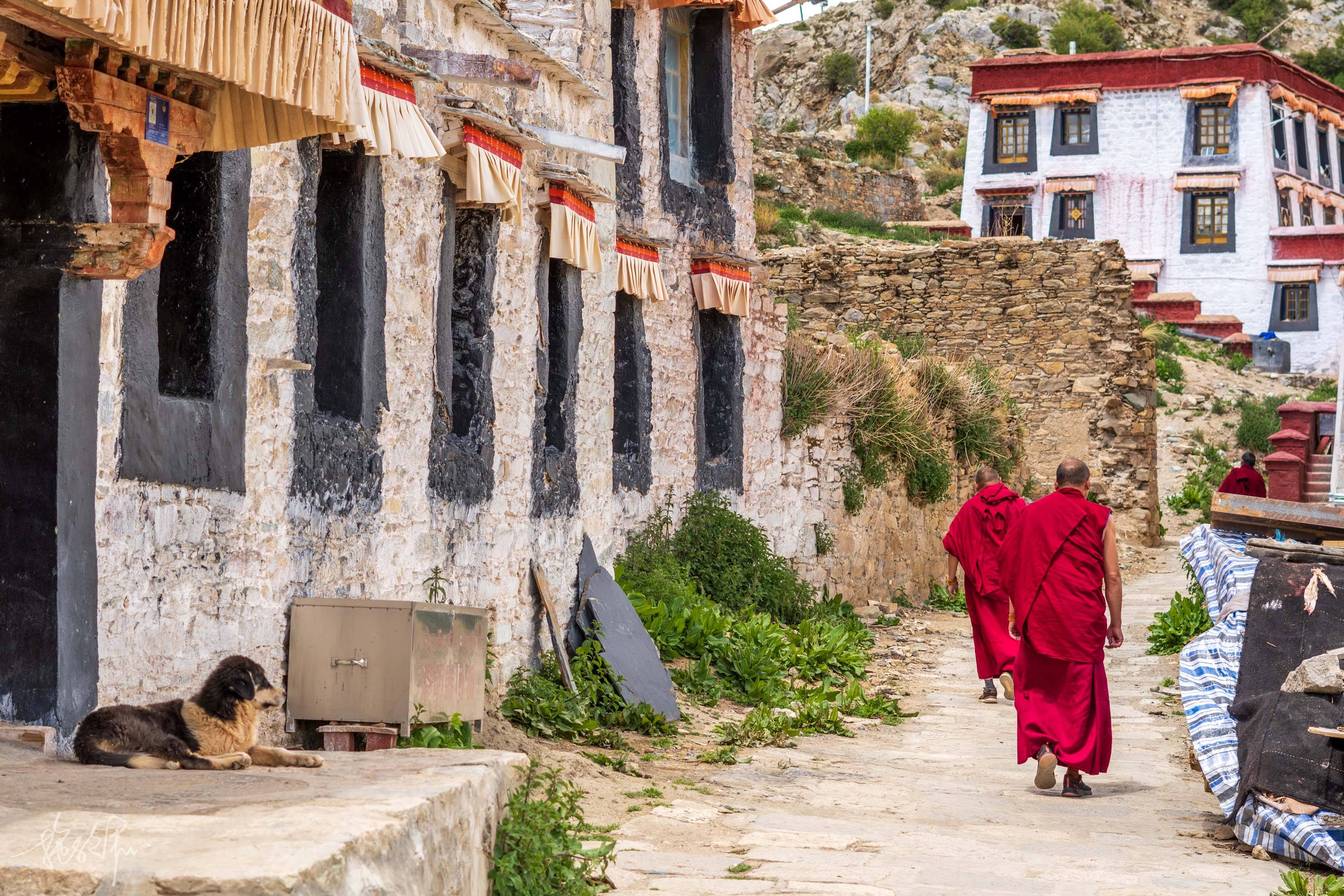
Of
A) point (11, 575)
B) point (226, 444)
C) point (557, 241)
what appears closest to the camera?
point (11, 575)

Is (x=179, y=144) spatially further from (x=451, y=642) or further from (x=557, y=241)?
(x=557, y=241)

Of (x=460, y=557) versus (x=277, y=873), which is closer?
(x=277, y=873)

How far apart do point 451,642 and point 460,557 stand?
4.75 feet

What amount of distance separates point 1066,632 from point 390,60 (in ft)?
14.5

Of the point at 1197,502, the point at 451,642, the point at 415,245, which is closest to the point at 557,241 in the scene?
the point at 415,245

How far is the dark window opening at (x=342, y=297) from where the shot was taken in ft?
22.4

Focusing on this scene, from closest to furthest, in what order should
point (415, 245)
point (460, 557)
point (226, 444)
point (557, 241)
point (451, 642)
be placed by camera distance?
1. point (226, 444)
2. point (451, 642)
3. point (415, 245)
4. point (460, 557)
5. point (557, 241)

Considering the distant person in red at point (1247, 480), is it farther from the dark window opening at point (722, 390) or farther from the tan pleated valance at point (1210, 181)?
the tan pleated valance at point (1210, 181)

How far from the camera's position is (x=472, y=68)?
7.14m

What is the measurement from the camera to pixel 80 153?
4.82 m

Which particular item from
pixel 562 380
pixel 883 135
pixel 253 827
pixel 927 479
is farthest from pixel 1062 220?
pixel 253 827

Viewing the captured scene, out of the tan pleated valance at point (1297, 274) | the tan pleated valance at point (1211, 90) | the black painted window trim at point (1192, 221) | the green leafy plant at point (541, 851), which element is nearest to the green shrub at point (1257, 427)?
the tan pleated valance at point (1297, 274)

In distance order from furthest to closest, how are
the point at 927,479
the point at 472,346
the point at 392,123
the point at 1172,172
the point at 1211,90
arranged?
the point at 1172,172 → the point at 1211,90 → the point at 927,479 → the point at 472,346 → the point at 392,123

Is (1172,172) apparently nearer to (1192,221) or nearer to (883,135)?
(1192,221)
